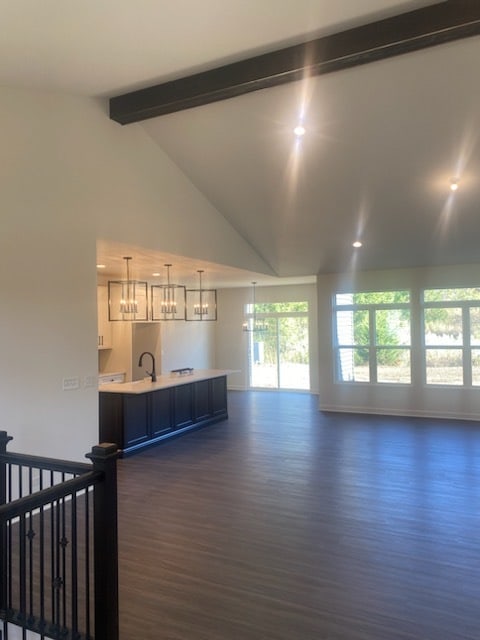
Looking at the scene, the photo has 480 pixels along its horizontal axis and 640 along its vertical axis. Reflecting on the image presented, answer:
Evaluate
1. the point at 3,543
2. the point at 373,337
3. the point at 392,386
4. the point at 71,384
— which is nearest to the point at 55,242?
the point at 71,384

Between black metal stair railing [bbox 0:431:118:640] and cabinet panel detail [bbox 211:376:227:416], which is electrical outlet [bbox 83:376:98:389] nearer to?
black metal stair railing [bbox 0:431:118:640]

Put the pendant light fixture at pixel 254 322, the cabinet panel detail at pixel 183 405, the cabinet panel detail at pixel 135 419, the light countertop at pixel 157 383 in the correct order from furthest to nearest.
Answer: the pendant light fixture at pixel 254 322, the cabinet panel detail at pixel 183 405, the light countertop at pixel 157 383, the cabinet panel detail at pixel 135 419

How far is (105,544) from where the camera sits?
94.0 inches

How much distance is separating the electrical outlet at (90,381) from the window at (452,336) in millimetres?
6321

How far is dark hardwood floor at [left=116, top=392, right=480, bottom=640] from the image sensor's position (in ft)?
8.79

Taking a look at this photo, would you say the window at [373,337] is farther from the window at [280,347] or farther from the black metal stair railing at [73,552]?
the black metal stair railing at [73,552]

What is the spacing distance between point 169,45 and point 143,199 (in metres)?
2.13

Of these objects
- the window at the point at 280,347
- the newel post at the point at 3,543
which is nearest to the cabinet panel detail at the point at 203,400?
the window at the point at 280,347

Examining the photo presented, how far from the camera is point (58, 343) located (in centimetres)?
457

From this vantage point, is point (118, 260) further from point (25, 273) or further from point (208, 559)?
point (208, 559)

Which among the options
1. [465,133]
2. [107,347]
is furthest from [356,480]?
[107,347]

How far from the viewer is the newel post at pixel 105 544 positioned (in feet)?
7.76

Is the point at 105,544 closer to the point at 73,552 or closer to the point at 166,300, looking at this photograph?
the point at 73,552

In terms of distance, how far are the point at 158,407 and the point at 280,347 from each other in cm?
592
